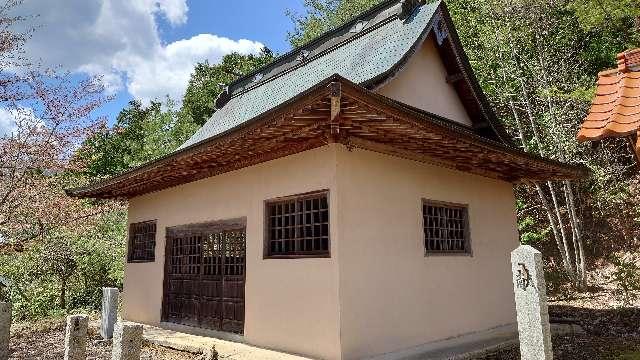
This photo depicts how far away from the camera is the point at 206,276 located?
8297 mm

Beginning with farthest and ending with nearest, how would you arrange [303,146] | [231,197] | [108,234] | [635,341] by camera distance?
[108,234], [231,197], [635,341], [303,146]

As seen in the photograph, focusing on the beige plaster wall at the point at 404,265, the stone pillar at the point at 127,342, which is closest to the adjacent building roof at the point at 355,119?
the beige plaster wall at the point at 404,265

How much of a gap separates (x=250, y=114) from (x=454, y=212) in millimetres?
5898

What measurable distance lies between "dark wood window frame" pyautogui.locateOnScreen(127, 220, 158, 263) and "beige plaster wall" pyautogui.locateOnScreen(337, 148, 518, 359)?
5.86 m

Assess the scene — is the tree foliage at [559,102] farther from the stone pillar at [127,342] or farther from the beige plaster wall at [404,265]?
the stone pillar at [127,342]

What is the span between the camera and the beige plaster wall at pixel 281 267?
5730 mm

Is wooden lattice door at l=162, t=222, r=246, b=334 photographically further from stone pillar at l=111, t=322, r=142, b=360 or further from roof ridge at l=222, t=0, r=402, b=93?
roof ridge at l=222, t=0, r=402, b=93

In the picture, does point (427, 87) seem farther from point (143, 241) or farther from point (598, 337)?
point (143, 241)

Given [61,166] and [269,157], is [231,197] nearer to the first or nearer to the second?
[269,157]

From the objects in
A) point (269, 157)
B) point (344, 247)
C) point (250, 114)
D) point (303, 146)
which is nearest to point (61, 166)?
point (250, 114)

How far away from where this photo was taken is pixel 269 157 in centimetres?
682

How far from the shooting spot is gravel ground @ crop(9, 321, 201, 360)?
22.2 feet

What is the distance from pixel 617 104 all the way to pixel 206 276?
7.19 meters

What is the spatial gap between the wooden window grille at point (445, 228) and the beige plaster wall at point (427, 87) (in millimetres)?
2223
